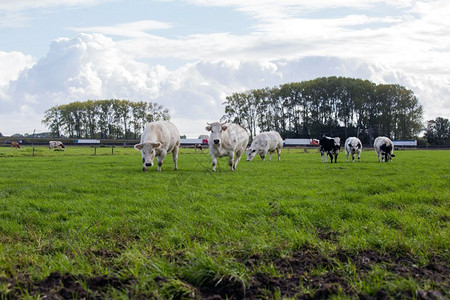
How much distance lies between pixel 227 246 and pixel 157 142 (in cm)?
1362

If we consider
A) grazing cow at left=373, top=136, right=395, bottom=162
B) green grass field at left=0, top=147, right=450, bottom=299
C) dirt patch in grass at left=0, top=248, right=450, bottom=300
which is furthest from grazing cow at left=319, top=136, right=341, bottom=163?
dirt patch in grass at left=0, top=248, right=450, bottom=300

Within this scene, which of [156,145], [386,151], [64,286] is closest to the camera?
[64,286]

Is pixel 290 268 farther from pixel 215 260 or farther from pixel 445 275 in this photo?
pixel 445 275

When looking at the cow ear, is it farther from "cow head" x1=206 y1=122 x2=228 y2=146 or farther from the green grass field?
the green grass field

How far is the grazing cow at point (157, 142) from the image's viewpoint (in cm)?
1817

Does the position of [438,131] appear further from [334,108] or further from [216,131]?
[216,131]

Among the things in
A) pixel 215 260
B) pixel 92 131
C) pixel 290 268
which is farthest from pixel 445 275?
pixel 92 131

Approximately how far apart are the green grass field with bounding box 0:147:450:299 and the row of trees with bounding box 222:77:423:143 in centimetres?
9450

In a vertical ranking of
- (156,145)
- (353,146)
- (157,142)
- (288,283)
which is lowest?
(288,283)

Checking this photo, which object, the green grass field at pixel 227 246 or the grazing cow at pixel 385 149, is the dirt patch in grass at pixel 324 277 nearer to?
the green grass field at pixel 227 246

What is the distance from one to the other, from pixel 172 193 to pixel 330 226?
4821 millimetres

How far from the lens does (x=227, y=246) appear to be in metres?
5.21

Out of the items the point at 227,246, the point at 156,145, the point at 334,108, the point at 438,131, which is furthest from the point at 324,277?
the point at 438,131

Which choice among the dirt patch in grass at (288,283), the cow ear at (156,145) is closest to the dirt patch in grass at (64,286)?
the dirt patch in grass at (288,283)
